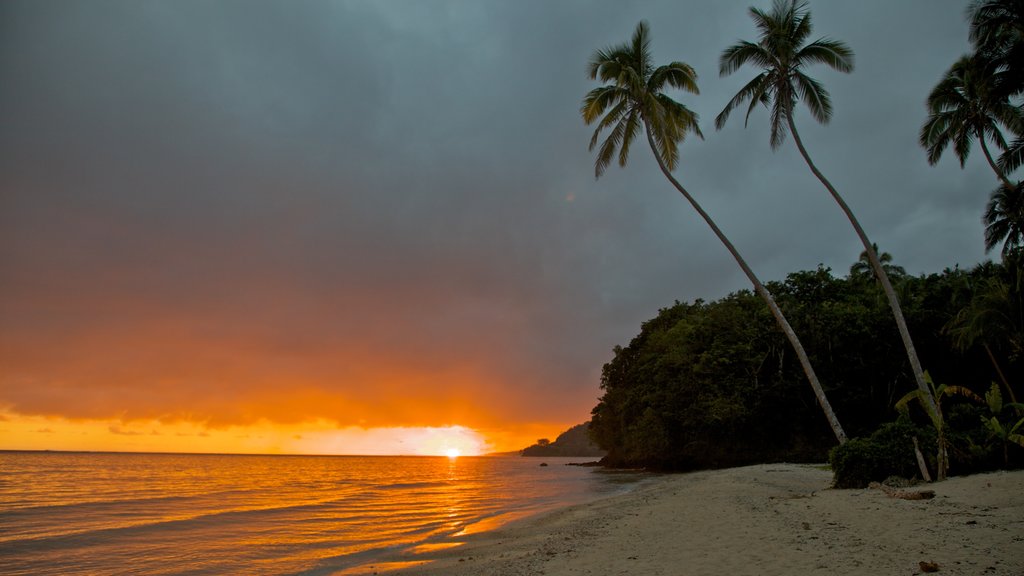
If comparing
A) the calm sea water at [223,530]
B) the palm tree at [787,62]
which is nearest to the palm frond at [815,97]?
the palm tree at [787,62]

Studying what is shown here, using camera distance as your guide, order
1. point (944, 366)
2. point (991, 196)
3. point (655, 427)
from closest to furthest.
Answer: point (991, 196)
point (944, 366)
point (655, 427)

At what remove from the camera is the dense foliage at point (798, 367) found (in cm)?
3200

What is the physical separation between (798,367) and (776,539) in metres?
31.6

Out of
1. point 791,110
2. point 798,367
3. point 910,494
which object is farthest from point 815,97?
point 798,367

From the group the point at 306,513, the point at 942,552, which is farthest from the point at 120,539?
the point at 942,552

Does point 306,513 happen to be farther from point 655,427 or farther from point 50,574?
point 655,427

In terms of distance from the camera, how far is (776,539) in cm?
865

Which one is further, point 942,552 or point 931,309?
point 931,309

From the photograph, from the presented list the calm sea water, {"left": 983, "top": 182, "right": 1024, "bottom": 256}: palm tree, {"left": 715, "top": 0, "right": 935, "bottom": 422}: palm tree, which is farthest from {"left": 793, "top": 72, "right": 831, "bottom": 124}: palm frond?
the calm sea water

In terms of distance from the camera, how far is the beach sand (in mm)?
6906

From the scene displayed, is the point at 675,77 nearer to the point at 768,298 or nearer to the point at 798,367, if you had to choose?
the point at 768,298

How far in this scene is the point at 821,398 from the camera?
18.4 metres

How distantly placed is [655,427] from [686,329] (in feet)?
27.1

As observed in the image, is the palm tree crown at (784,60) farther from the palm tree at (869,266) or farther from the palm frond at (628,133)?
the palm tree at (869,266)
